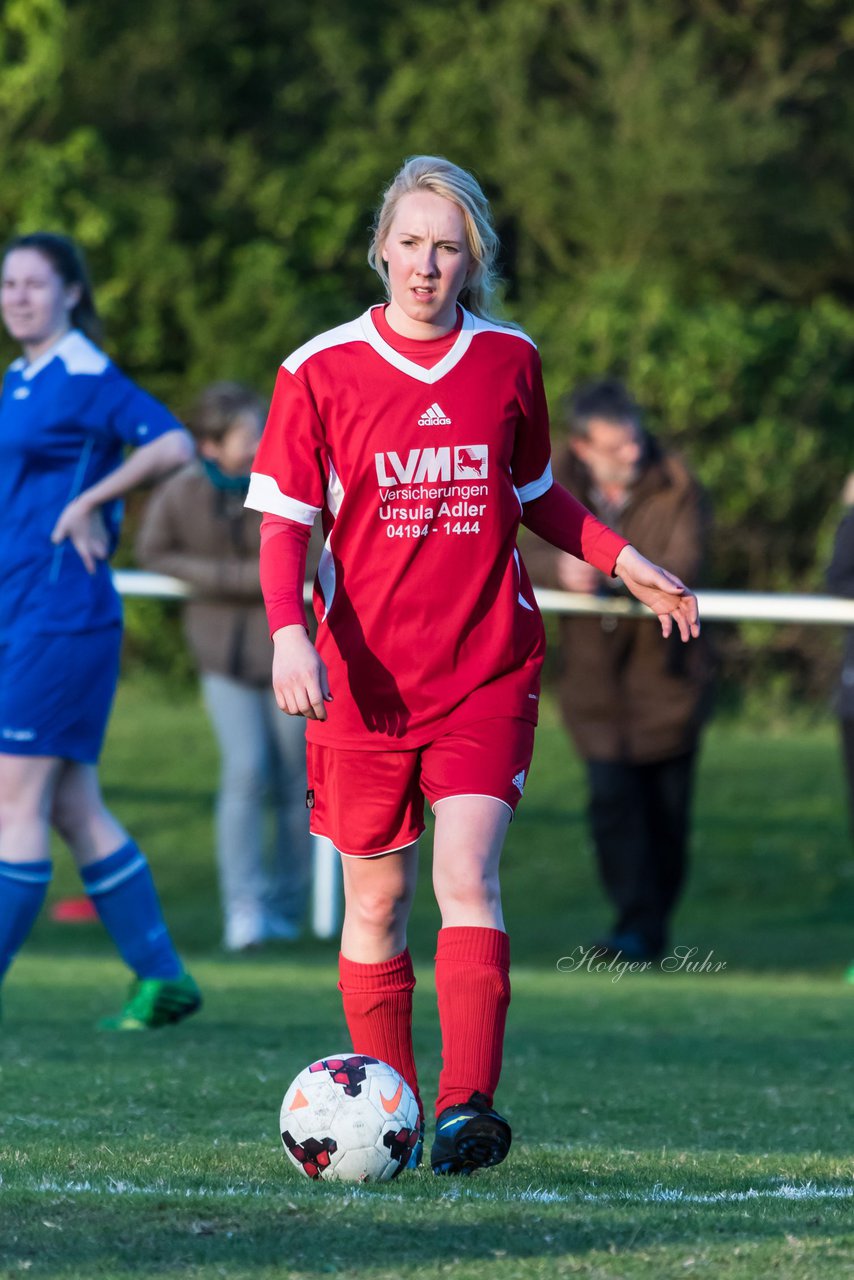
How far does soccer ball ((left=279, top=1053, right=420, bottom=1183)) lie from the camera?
3.68 meters

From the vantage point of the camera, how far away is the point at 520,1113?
15.6ft

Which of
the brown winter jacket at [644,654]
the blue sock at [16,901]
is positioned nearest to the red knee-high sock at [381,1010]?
the blue sock at [16,901]

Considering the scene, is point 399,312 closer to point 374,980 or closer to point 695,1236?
point 374,980

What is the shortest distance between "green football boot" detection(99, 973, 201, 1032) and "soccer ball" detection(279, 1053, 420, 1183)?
2355 millimetres

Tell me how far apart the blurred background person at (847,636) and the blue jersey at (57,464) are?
12.7ft

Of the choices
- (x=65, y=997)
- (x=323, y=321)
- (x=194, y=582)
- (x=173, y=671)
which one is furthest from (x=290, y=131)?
(x=65, y=997)

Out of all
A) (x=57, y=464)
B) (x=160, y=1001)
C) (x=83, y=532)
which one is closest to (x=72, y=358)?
(x=57, y=464)

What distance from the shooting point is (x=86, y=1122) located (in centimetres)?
434

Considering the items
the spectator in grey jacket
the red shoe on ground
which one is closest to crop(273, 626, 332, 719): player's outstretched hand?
the spectator in grey jacket

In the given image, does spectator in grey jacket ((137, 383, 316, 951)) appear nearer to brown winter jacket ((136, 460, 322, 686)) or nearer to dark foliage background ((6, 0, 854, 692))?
brown winter jacket ((136, 460, 322, 686))

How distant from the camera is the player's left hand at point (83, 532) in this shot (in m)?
5.79

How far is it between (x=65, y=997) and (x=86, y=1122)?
117 inches

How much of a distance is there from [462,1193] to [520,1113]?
1.26 meters

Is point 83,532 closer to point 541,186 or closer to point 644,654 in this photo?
point 644,654
